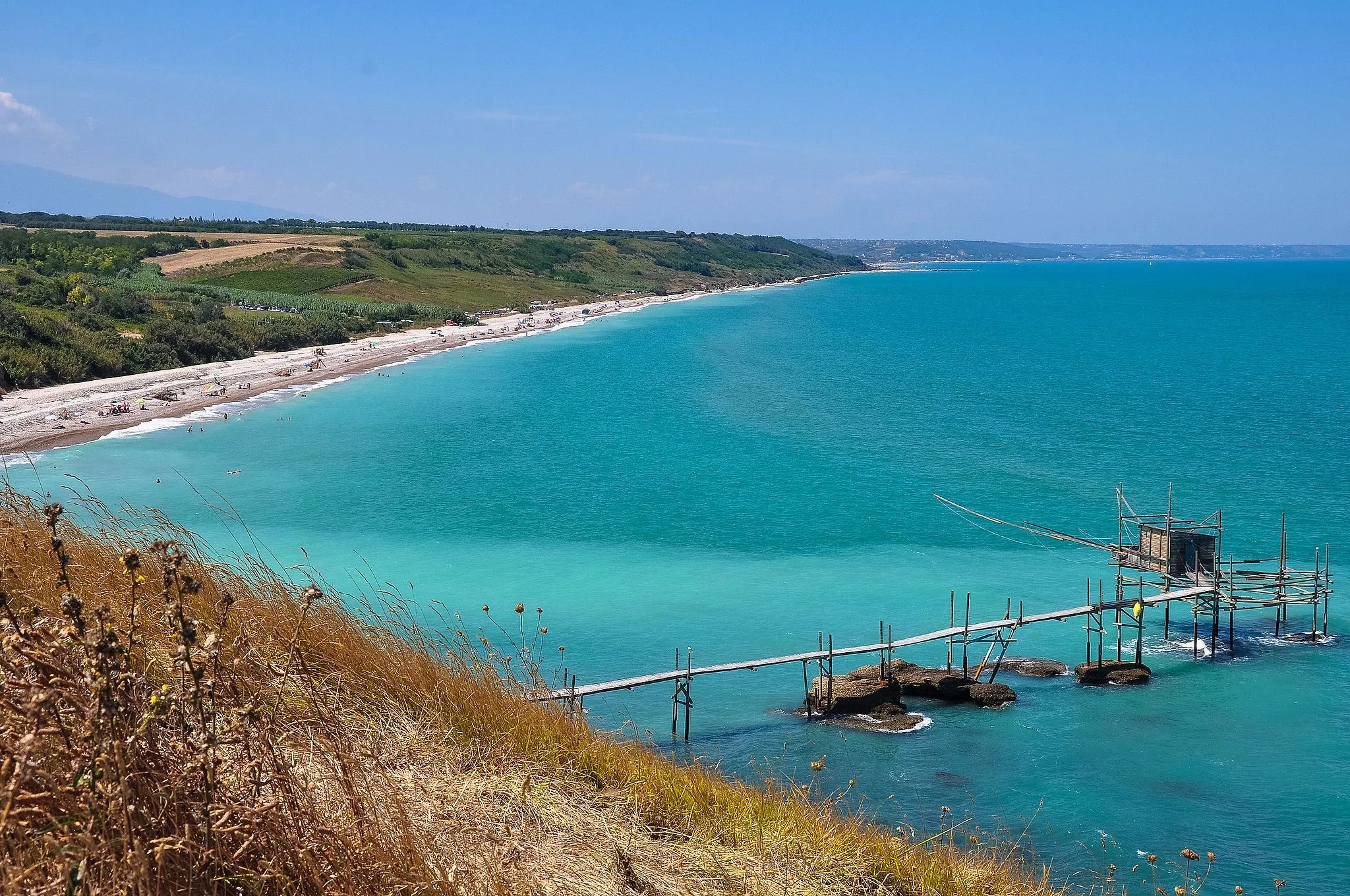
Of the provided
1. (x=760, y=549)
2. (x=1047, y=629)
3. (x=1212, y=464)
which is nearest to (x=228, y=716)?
(x=1047, y=629)

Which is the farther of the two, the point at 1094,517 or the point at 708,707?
the point at 1094,517

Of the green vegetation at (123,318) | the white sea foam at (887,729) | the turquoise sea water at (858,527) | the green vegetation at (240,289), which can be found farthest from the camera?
the green vegetation at (240,289)

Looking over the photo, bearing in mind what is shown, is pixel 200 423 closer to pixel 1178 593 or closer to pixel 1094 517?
pixel 1094 517

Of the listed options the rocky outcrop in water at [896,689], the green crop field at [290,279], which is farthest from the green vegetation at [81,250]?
the rocky outcrop in water at [896,689]

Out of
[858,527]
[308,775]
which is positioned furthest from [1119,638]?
[308,775]

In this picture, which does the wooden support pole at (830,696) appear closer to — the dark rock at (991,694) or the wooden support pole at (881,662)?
the wooden support pole at (881,662)

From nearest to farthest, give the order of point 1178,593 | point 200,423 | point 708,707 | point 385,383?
point 708,707, point 1178,593, point 200,423, point 385,383

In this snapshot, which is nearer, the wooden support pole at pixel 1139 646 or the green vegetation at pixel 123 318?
the wooden support pole at pixel 1139 646

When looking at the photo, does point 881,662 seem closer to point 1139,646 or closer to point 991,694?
point 991,694
